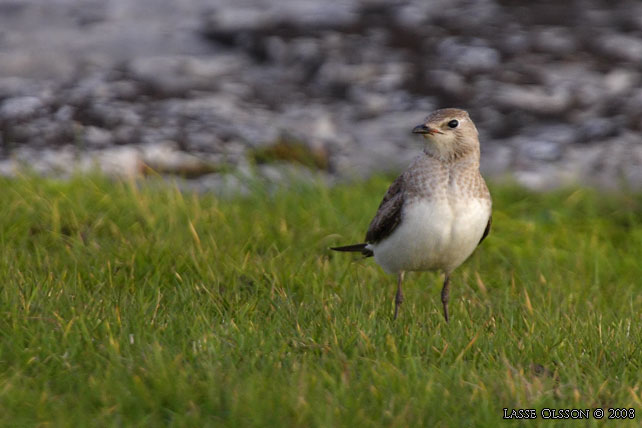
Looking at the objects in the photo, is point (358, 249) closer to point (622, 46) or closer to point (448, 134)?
point (448, 134)

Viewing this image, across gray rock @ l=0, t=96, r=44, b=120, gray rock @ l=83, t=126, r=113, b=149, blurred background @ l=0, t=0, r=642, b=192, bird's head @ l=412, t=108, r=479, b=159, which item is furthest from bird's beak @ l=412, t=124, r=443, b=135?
gray rock @ l=0, t=96, r=44, b=120

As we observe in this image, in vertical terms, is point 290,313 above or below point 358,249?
above

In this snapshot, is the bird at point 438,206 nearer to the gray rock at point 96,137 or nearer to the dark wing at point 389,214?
the dark wing at point 389,214

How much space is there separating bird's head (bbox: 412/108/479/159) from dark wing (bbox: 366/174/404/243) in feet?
0.98

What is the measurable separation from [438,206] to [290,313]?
105cm

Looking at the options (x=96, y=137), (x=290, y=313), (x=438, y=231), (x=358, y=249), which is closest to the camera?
(x=290, y=313)

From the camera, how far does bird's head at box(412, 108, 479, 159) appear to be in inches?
203

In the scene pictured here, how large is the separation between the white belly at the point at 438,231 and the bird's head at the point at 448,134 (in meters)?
0.36

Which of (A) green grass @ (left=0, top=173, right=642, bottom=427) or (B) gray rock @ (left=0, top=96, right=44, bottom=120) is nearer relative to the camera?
(A) green grass @ (left=0, top=173, right=642, bottom=427)

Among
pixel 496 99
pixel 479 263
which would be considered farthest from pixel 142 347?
pixel 496 99

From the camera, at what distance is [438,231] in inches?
194

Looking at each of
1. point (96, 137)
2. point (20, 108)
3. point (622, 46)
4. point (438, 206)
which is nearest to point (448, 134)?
point (438, 206)

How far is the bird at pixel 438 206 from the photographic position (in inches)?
195

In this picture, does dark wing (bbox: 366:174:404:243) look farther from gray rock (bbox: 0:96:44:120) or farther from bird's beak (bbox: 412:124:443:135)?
gray rock (bbox: 0:96:44:120)
